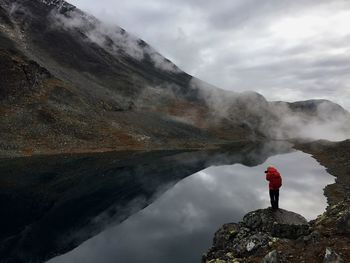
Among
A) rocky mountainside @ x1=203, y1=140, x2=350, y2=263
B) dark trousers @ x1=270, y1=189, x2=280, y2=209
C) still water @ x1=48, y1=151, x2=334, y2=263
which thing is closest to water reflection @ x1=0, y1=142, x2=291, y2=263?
still water @ x1=48, y1=151, x2=334, y2=263

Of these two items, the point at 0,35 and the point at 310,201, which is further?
the point at 0,35

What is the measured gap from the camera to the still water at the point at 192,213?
4038 centimetres

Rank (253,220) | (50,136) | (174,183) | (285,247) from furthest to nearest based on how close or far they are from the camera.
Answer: (50,136)
(174,183)
(253,220)
(285,247)

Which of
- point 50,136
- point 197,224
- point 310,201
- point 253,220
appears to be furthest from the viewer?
point 50,136

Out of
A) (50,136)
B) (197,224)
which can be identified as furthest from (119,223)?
(50,136)

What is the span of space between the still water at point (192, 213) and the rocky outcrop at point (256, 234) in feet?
22.0

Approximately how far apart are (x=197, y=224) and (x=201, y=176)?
42490mm

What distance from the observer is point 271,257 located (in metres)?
23.8

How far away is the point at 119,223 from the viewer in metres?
51.6

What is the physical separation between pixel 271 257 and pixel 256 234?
4.71 meters

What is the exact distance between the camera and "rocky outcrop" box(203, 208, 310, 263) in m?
27.3

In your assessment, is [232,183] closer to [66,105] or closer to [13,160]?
[13,160]

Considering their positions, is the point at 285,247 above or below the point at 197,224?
above

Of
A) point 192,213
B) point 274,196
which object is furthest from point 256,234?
point 192,213
